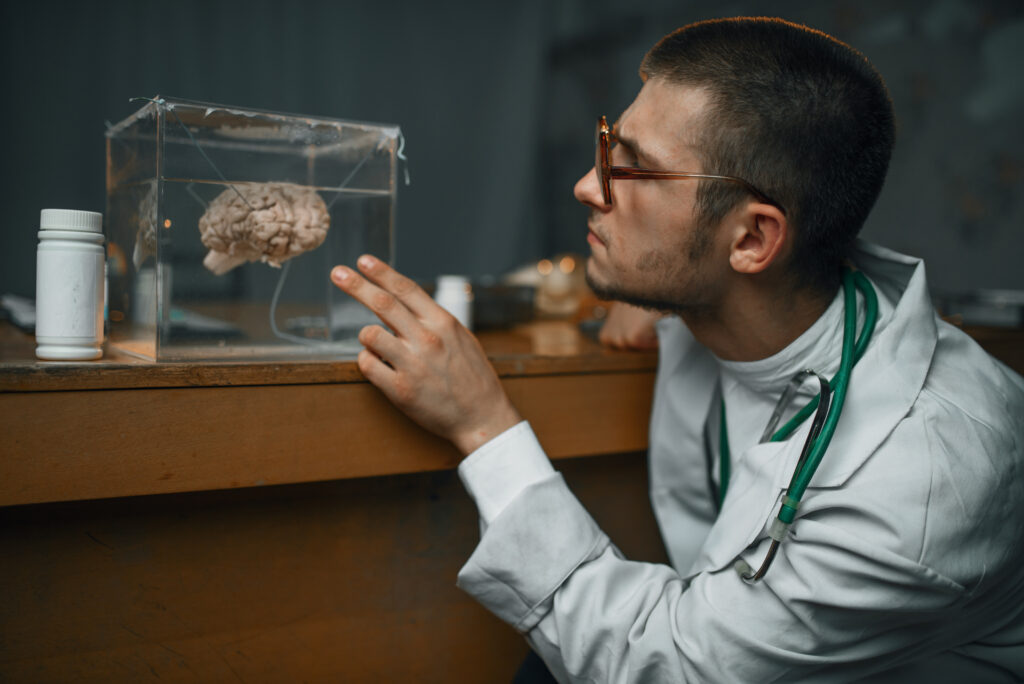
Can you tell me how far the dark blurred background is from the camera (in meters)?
2.20

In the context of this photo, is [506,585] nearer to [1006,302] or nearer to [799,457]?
[799,457]

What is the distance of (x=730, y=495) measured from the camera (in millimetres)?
973

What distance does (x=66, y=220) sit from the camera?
82cm

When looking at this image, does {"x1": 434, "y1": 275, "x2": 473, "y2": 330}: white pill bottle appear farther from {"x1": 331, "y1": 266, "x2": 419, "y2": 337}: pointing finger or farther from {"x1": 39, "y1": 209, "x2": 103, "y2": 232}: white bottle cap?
{"x1": 39, "y1": 209, "x2": 103, "y2": 232}: white bottle cap

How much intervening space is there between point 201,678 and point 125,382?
42cm

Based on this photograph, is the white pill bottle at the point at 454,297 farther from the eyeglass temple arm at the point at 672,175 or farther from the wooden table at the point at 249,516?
the eyeglass temple arm at the point at 672,175

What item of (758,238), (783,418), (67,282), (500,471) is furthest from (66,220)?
(783,418)

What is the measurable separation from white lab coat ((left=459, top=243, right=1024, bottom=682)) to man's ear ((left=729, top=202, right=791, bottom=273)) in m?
0.16

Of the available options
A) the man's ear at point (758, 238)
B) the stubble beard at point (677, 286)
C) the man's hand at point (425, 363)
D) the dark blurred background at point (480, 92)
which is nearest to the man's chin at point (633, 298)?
the stubble beard at point (677, 286)

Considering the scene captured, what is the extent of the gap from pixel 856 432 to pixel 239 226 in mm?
778

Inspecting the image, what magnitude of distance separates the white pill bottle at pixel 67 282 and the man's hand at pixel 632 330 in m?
0.75

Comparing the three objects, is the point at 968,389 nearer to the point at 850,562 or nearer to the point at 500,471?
the point at 850,562

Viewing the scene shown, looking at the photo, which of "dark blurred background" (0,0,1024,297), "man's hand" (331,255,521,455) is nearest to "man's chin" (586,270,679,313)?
"man's hand" (331,255,521,455)

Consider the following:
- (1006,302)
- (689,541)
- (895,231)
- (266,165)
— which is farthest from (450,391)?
(895,231)
